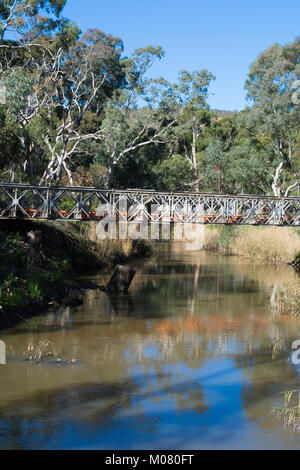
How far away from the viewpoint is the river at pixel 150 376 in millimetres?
9297

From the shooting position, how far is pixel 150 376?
12.3m

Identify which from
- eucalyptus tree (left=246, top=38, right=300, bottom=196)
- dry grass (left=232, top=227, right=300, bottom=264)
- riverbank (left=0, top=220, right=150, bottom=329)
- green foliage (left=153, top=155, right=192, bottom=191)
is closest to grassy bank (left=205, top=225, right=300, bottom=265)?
dry grass (left=232, top=227, right=300, bottom=264)

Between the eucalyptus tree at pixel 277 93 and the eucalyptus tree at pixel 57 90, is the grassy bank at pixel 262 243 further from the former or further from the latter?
the eucalyptus tree at pixel 57 90

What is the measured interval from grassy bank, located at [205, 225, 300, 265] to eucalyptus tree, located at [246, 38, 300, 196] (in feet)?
20.5

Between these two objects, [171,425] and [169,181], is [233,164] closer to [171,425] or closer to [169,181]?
[169,181]

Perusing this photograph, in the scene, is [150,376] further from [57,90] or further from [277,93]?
[277,93]

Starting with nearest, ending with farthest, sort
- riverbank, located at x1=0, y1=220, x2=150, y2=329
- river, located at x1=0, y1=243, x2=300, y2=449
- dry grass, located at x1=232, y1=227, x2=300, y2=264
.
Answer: river, located at x1=0, y1=243, x2=300, y2=449
riverbank, located at x1=0, y1=220, x2=150, y2=329
dry grass, located at x1=232, y1=227, x2=300, y2=264

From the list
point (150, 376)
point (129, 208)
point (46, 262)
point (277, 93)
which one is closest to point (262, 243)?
point (129, 208)

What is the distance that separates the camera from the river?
9297 mm

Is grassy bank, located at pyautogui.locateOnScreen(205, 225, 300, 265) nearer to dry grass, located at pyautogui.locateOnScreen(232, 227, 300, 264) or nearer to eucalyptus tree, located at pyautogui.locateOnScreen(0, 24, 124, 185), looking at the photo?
dry grass, located at pyautogui.locateOnScreen(232, 227, 300, 264)

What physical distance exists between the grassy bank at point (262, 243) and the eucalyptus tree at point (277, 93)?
246 inches

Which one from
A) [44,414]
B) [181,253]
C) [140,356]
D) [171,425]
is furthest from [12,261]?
[181,253]
